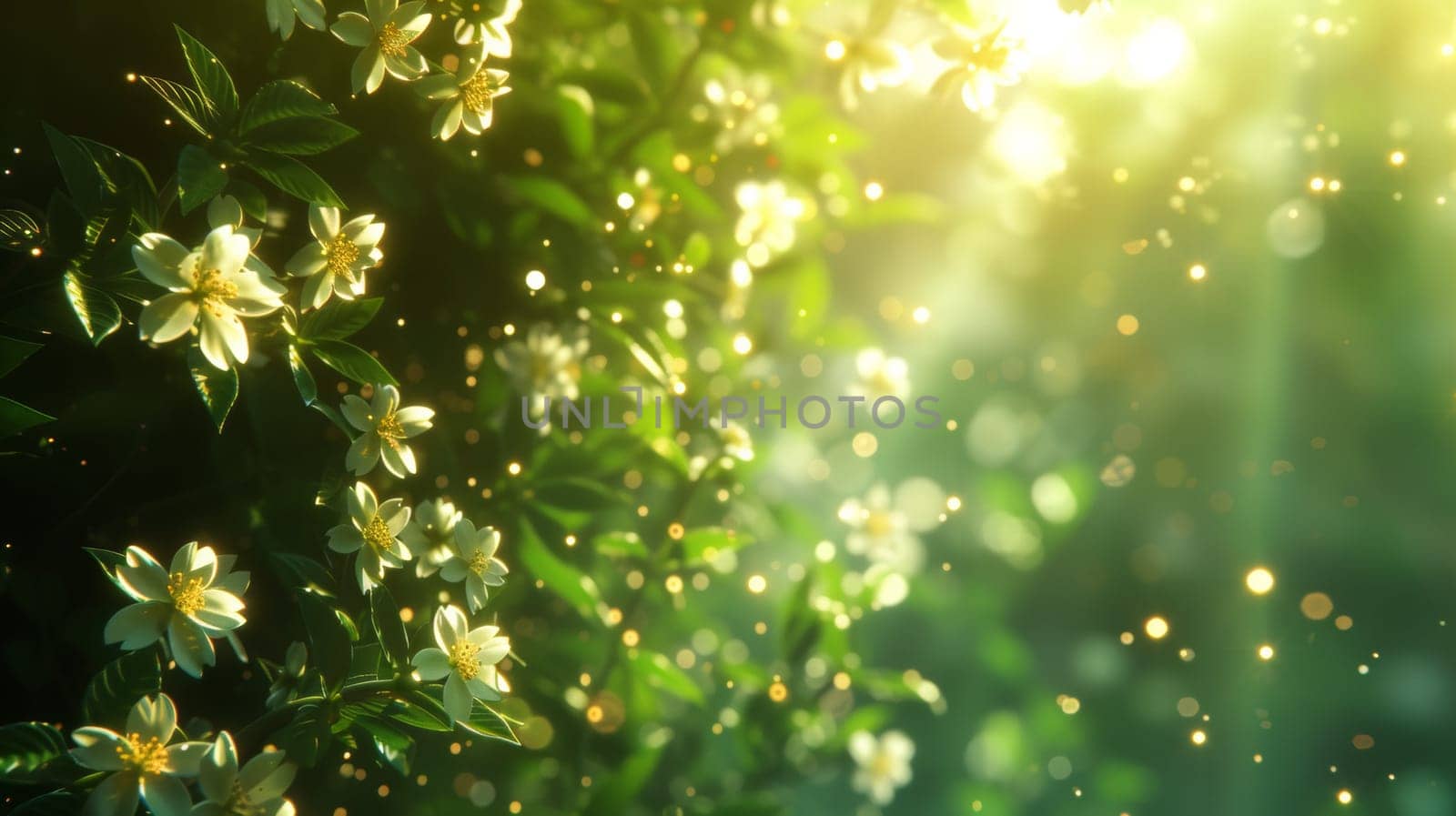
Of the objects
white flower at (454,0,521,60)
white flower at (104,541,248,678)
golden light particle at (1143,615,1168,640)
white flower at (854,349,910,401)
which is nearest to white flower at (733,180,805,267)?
white flower at (854,349,910,401)

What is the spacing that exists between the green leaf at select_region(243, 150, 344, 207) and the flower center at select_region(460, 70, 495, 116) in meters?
0.10

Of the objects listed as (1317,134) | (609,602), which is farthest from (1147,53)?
(609,602)

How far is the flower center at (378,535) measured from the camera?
41cm

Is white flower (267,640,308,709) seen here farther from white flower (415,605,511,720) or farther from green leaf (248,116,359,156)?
green leaf (248,116,359,156)

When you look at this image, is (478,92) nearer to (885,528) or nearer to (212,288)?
(212,288)

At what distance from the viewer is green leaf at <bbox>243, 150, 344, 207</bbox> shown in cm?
39

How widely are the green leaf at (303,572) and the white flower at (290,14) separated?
25cm

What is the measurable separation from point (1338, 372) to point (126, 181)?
1.11 metres

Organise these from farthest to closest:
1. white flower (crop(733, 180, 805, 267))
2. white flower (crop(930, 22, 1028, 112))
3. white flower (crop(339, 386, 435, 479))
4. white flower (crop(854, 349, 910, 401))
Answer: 1. white flower (crop(854, 349, 910, 401))
2. white flower (crop(733, 180, 805, 267))
3. white flower (crop(930, 22, 1028, 112))
4. white flower (crop(339, 386, 435, 479))

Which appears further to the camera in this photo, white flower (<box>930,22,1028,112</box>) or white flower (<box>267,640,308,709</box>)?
white flower (<box>930,22,1028,112</box>)

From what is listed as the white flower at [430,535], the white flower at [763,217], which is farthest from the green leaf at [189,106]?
the white flower at [763,217]

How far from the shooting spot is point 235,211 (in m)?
0.37

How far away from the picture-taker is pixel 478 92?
0.46m

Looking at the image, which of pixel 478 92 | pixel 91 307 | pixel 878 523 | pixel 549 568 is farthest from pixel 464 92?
pixel 878 523
